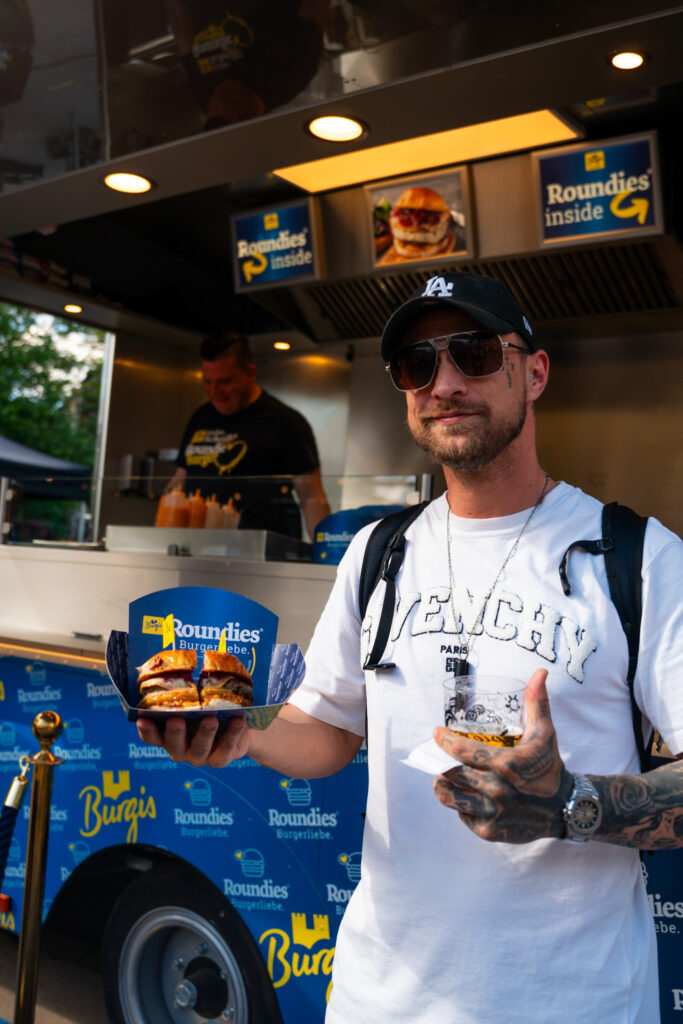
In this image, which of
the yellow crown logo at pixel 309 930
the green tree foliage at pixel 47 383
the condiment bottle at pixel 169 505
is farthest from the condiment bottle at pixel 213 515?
the green tree foliage at pixel 47 383

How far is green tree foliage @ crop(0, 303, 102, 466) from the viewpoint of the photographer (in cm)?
2077

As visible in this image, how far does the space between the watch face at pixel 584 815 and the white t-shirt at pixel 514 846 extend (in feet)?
0.76

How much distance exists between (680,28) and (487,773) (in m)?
2.45

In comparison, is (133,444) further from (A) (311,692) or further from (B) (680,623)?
(B) (680,623)

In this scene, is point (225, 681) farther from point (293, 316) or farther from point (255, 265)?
point (293, 316)

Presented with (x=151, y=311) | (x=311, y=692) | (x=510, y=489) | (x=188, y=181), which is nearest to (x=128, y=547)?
(x=188, y=181)

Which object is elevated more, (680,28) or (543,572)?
(680,28)

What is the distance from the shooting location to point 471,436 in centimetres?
161

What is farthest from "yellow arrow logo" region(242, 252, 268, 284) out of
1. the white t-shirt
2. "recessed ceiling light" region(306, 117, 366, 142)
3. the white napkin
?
the white napkin

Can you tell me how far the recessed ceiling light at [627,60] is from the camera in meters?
2.77

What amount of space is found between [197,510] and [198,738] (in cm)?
250

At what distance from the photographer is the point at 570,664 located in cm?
144

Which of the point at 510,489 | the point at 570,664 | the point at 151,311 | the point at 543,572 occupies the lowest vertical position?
the point at 570,664

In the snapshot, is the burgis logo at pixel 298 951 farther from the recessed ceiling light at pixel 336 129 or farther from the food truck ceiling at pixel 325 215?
the recessed ceiling light at pixel 336 129
